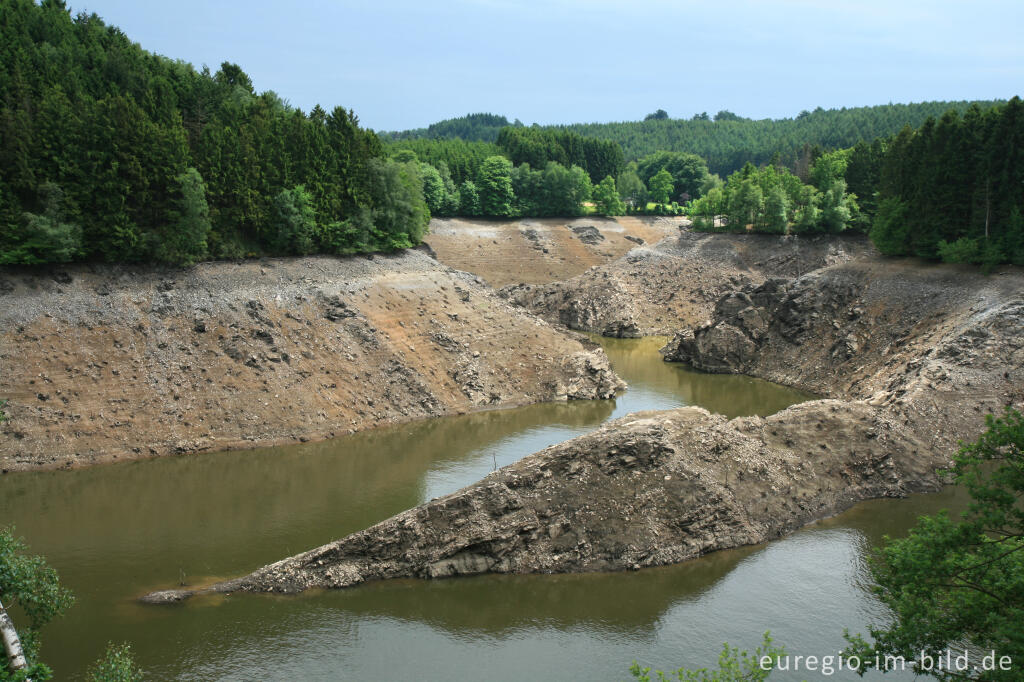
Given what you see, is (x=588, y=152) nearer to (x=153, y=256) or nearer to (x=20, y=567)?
(x=153, y=256)

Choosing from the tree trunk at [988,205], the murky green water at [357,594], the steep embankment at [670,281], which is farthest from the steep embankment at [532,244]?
the murky green water at [357,594]

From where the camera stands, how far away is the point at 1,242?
45281 millimetres

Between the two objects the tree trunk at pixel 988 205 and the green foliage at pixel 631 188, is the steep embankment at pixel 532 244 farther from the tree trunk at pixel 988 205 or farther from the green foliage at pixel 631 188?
the tree trunk at pixel 988 205

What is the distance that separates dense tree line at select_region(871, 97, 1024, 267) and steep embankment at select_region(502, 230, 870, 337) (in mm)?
17050

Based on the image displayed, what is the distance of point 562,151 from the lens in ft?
410

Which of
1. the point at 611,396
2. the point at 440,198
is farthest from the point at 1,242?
the point at 440,198

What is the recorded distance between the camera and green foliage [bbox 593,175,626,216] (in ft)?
384

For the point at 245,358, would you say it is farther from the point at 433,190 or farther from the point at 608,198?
the point at 608,198

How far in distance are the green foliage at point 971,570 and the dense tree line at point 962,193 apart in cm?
4617

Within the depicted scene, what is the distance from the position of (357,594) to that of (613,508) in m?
10.1

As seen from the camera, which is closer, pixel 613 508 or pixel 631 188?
pixel 613 508

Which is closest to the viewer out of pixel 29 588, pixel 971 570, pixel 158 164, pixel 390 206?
pixel 971 570

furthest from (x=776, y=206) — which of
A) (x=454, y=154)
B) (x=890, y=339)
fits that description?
(x=454, y=154)

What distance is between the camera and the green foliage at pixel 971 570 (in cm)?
1509
